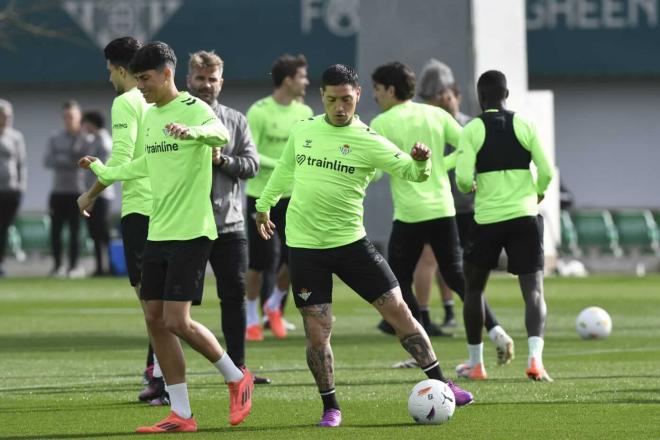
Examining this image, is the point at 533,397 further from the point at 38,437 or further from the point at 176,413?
the point at 38,437

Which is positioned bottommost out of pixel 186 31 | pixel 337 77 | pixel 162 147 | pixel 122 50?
pixel 186 31

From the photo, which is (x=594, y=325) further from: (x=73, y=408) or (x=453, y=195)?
(x=73, y=408)

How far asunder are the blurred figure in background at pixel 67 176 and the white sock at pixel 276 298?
36.3 ft

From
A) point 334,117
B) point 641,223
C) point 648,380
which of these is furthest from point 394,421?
point 641,223

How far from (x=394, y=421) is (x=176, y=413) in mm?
1269

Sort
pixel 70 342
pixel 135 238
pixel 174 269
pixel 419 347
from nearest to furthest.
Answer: pixel 174 269 → pixel 419 347 → pixel 135 238 → pixel 70 342

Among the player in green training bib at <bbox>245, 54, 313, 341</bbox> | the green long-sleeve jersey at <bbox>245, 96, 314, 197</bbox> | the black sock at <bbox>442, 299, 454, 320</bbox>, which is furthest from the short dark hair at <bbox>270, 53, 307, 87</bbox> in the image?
the black sock at <bbox>442, 299, 454, 320</bbox>

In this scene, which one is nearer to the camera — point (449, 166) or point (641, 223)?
point (449, 166)

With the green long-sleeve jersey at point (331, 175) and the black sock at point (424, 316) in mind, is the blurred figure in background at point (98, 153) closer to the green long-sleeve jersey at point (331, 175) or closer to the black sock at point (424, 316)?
the black sock at point (424, 316)

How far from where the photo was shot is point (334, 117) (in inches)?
378

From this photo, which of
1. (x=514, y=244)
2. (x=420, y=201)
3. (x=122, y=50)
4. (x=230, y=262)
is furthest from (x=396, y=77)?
(x=122, y=50)

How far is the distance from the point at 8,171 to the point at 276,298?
39.3ft

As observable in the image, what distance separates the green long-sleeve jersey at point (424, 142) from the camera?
44.7 ft

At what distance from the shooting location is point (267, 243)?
15.7 m
